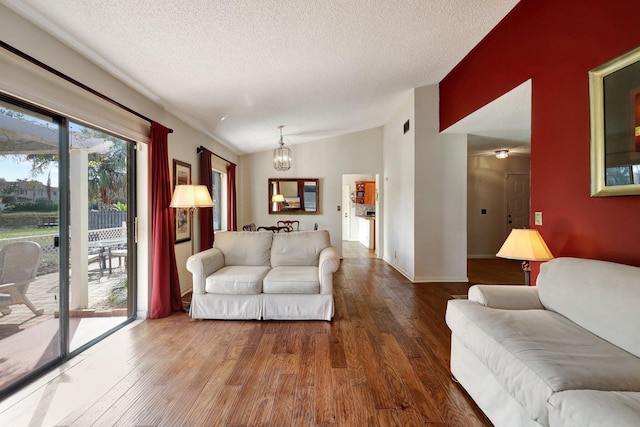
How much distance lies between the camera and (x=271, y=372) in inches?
80.5

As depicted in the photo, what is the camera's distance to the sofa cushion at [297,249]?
3531 millimetres

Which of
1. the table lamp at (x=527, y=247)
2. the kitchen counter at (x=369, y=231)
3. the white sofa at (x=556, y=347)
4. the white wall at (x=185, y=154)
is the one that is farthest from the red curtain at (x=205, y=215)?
the kitchen counter at (x=369, y=231)

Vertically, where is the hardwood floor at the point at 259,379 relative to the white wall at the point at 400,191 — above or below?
below

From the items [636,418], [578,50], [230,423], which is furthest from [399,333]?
[578,50]

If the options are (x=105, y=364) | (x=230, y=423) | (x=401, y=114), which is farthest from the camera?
(x=401, y=114)

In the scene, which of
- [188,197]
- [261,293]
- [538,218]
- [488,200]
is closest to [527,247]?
[538,218]

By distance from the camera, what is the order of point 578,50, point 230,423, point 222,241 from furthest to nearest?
point 222,241, point 578,50, point 230,423

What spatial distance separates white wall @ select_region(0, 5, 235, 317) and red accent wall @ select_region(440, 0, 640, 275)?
12.2 feet

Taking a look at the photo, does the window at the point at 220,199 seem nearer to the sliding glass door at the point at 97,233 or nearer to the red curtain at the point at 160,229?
the red curtain at the point at 160,229

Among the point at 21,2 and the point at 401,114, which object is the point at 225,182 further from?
the point at 21,2

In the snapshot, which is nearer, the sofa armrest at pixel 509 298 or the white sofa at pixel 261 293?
the sofa armrest at pixel 509 298

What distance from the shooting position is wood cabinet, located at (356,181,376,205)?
914 centimetres

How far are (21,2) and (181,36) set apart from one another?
88cm

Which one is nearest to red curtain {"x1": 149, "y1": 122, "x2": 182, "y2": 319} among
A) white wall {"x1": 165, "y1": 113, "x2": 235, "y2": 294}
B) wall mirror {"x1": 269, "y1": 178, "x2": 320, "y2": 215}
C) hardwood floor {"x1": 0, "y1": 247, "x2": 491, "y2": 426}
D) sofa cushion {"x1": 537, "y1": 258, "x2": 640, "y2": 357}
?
hardwood floor {"x1": 0, "y1": 247, "x2": 491, "y2": 426}
